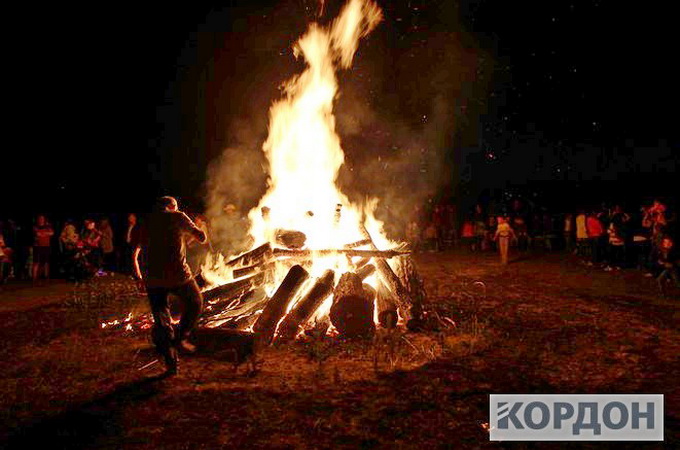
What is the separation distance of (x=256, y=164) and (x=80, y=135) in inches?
415

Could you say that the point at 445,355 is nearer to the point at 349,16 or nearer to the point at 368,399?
the point at 368,399

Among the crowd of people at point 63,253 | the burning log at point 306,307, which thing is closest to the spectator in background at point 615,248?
the burning log at point 306,307

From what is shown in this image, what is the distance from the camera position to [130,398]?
459 centimetres

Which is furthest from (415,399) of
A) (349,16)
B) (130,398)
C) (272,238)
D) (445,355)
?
(349,16)

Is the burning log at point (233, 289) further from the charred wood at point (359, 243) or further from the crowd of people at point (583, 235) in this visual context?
the crowd of people at point (583, 235)

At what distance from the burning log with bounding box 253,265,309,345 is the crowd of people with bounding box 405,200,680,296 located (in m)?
7.77

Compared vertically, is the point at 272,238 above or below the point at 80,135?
below

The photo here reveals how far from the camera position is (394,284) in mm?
7543

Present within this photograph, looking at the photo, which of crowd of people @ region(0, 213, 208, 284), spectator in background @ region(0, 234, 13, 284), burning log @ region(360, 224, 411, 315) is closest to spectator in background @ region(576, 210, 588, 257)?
burning log @ region(360, 224, 411, 315)

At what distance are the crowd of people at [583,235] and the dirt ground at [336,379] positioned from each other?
13.8 feet

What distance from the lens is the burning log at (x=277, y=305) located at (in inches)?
250

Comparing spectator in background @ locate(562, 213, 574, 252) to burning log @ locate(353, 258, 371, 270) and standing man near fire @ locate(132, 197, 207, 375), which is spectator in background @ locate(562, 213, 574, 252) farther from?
standing man near fire @ locate(132, 197, 207, 375)

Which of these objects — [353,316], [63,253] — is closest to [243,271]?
[353,316]

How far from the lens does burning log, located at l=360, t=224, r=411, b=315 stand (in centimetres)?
739
